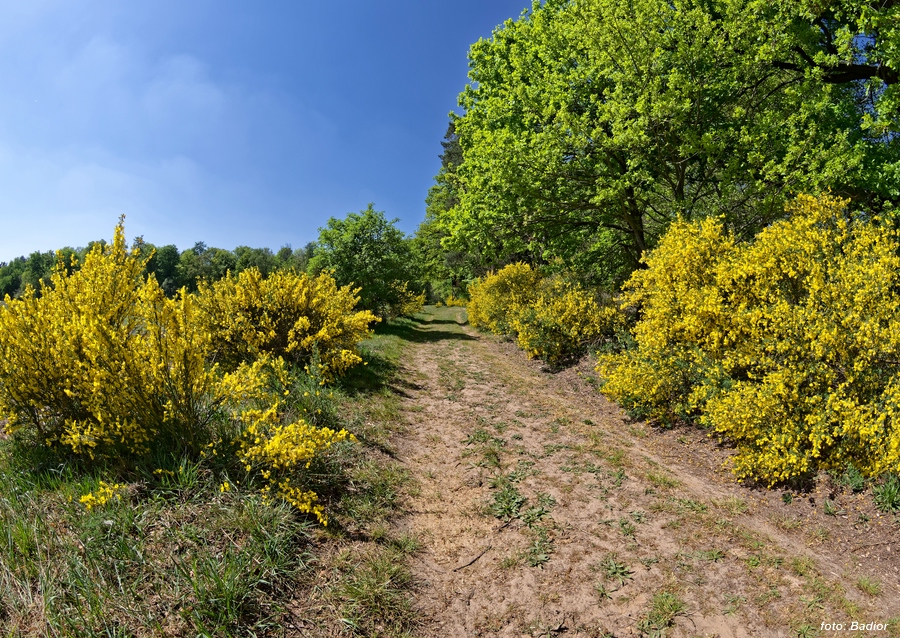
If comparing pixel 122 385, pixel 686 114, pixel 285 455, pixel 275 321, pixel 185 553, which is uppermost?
pixel 686 114

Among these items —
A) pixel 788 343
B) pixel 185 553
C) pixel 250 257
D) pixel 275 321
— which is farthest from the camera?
pixel 250 257

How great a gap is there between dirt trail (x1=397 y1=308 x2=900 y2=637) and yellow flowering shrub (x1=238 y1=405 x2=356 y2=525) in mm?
994

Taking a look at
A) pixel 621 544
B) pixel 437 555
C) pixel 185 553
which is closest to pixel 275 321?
pixel 185 553

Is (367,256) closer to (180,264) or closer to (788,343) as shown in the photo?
(788,343)

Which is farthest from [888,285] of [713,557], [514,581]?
[514,581]

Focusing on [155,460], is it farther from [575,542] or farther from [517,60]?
[517,60]

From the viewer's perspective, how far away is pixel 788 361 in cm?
443

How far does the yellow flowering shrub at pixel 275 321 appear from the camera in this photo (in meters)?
6.73

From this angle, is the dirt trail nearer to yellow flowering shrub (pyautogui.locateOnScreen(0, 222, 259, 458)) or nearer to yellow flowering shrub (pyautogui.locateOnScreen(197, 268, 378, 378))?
yellow flowering shrub (pyautogui.locateOnScreen(0, 222, 259, 458))

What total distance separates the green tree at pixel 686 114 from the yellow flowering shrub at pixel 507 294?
3.62 metres

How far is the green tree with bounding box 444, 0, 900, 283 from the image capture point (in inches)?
281

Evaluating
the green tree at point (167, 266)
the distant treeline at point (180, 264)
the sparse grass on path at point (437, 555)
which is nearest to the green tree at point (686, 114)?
the sparse grass on path at point (437, 555)

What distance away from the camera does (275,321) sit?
23.5 feet

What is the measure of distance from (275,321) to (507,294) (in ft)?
32.8
